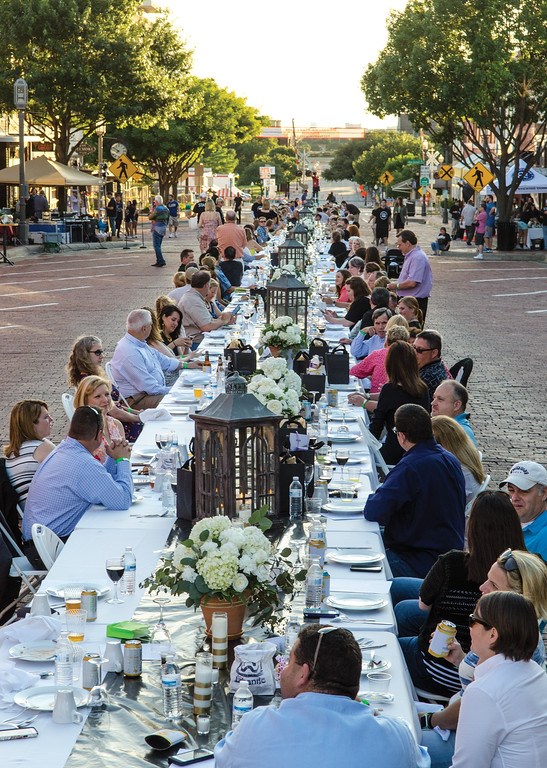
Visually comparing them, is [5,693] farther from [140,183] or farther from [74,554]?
[140,183]

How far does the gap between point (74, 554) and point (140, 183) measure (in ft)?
231

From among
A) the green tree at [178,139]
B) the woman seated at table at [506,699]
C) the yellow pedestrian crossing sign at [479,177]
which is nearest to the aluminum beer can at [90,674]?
the woman seated at table at [506,699]

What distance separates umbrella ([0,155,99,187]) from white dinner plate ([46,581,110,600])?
34.1 m

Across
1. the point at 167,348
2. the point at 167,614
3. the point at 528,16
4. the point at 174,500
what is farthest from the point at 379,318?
the point at 528,16

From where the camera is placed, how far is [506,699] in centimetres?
395

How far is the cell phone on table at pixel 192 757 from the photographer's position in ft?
12.6

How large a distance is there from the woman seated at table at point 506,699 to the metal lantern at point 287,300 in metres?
7.87

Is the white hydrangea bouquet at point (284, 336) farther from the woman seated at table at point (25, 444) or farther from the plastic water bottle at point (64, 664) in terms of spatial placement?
the plastic water bottle at point (64, 664)

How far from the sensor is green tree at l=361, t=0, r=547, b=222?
36.1 m

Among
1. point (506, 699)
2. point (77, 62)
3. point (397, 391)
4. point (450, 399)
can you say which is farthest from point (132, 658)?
point (77, 62)

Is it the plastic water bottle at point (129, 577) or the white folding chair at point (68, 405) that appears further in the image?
the white folding chair at point (68, 405)

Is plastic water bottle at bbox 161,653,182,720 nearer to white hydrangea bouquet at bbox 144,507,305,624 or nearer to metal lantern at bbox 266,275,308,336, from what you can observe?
white hydrangea bouquet at bbox 144,507,305,624

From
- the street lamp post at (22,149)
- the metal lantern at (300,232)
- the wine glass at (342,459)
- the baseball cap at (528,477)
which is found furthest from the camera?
the street lamp post at (22,149)

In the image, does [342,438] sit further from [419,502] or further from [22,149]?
[22,149]
